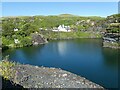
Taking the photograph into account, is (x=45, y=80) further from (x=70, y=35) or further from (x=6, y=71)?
(x=70, y=35)

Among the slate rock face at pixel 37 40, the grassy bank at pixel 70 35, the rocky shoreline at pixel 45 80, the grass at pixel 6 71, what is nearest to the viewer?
the grass at pixel 6 71

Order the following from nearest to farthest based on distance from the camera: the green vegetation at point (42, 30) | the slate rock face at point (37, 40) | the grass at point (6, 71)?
the grass at point (6, 71) < the green vegetation at point (42, 30) < the slate rock face at point (37, 40)

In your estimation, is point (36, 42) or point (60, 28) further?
point (60, 28)

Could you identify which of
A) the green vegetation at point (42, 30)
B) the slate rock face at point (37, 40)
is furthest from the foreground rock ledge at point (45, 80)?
the slate rock face at point (37, 40)

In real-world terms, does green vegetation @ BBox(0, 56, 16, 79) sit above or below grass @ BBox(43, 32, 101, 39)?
above

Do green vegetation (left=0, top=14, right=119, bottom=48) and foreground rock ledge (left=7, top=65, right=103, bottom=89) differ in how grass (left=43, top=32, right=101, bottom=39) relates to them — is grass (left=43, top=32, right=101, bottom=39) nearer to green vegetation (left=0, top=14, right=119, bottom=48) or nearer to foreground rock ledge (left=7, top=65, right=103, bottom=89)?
green vegetation (left=0, top=14, right=119, bottom=48)

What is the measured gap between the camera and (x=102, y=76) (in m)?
36.5

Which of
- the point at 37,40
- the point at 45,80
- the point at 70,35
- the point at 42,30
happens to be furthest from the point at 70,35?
the point at 45,80

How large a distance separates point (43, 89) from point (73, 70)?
57.2 ft

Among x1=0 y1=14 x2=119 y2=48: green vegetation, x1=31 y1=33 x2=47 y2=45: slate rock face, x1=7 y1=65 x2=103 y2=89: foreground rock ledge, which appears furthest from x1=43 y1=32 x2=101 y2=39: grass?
x1=7 y1=65 x2=103 y2=89: foreground rock ledge

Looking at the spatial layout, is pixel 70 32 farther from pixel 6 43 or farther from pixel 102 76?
pixel 102 76

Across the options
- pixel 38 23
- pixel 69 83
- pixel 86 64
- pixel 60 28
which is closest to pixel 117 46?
pixel 86 64

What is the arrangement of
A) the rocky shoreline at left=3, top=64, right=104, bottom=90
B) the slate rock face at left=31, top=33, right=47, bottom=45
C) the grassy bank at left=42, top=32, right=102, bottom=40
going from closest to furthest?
the rocky shoreline at left=3, top=64, right=104, bottom=90, the slate rock face at left=31, top=33, right=47, bottom=45, the grassy bank at left=42, top=32, right=102, bottom=40

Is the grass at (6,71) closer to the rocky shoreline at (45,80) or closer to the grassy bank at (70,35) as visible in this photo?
the rocky shoreline at (45,80)
